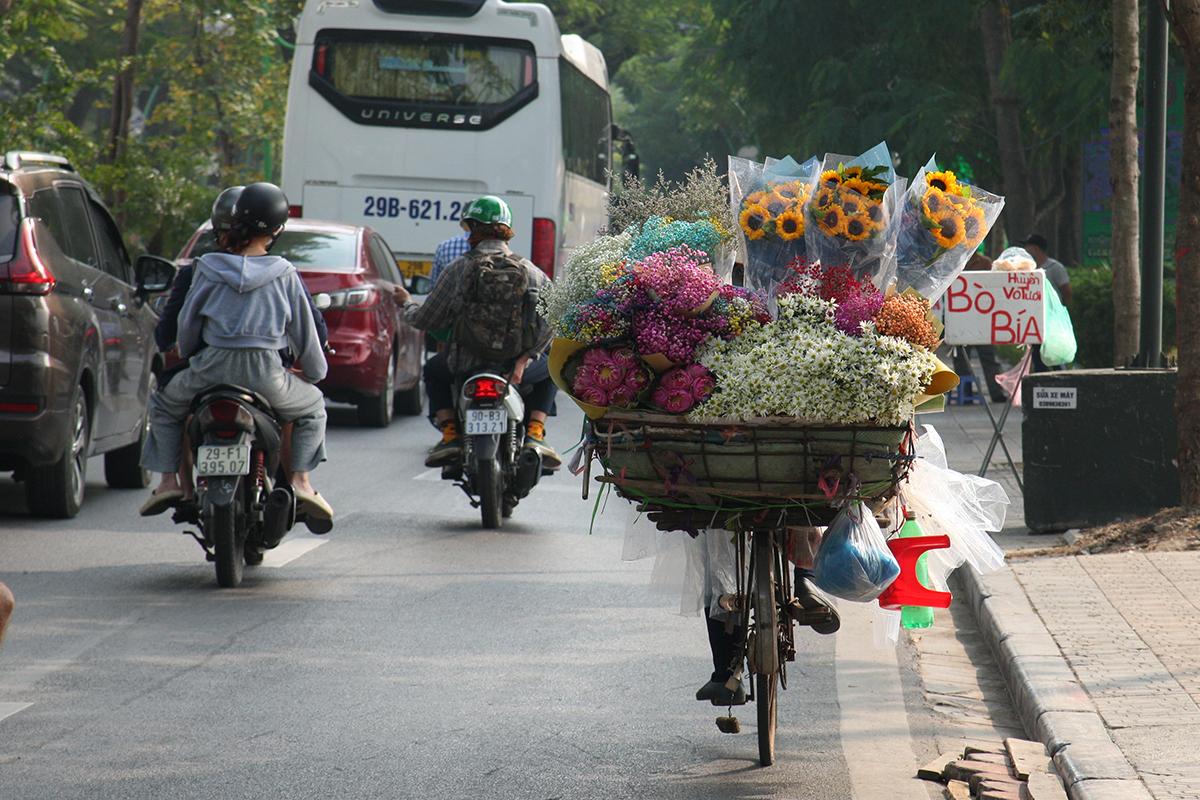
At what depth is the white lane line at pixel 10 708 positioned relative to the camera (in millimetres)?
6069

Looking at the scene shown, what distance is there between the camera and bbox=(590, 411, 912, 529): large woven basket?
5117mm

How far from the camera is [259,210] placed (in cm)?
846

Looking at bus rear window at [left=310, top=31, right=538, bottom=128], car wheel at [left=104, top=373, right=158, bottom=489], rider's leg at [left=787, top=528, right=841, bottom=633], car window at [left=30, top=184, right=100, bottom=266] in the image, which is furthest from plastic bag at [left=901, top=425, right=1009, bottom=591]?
bus rear window at [left=310, top=31, right=538, bottom=128]

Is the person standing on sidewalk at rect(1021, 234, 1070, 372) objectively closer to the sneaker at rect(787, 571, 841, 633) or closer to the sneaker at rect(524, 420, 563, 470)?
the sneaker at rect(524, 420, 563, 470)

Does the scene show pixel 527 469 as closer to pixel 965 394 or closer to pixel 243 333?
pixel 243 333

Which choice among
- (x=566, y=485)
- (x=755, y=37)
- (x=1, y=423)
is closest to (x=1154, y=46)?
(x=566, y=485)

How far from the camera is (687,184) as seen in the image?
5.72 metres

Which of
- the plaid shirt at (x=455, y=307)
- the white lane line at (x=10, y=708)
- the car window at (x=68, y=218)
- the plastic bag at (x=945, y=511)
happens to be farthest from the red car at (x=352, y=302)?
the plastic bag at (x=945, y=511)

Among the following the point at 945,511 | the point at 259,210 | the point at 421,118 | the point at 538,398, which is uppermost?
the point at 421,118

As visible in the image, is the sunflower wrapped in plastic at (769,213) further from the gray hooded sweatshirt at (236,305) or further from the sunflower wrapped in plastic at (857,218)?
the gray hooded sweatshirt at (236,305)

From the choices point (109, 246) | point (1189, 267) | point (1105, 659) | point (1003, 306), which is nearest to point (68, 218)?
point (109, 246)

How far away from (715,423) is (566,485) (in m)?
8.08

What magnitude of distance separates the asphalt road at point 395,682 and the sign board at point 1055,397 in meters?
2.48

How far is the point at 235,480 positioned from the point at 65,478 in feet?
8.91
